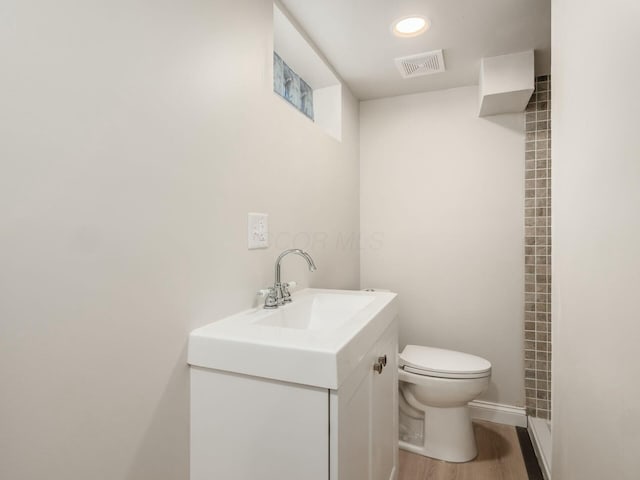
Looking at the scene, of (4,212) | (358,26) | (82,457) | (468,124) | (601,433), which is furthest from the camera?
(468,124)

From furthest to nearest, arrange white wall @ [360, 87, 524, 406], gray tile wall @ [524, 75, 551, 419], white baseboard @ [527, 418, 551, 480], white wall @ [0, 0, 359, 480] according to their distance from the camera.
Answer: white wall @ [360, 87, 524, 406] → gray tile wall @ [524, 75, 551, 419] → white baseboard @ [527, 418, 551, 480] → white wall @ [0, 0, 359, 480]

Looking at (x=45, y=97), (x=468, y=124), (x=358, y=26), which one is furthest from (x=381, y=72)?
(x=45, y=97)

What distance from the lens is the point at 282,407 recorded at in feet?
2.75

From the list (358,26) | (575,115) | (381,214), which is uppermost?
(358,26)

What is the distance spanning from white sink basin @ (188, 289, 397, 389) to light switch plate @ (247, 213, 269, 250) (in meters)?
0.25

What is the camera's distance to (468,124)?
2.28 metres

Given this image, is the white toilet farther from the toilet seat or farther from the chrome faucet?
the chrome faucet

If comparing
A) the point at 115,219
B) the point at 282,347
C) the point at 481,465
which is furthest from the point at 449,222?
the point at 115,219

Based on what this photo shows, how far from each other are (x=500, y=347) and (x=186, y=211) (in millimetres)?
2130

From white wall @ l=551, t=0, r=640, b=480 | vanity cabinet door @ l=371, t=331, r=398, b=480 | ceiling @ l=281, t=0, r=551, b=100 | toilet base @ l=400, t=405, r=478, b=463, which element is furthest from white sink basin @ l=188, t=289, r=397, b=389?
ceiling @ l=281, t=0, r=551, b=100

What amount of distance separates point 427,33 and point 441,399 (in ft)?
6.15

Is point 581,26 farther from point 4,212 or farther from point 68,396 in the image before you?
point 68,396

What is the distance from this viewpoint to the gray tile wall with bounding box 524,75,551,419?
6.88 ft

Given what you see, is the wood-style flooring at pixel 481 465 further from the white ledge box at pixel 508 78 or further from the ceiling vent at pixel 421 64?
the ceiling vent at pixel 421 64
